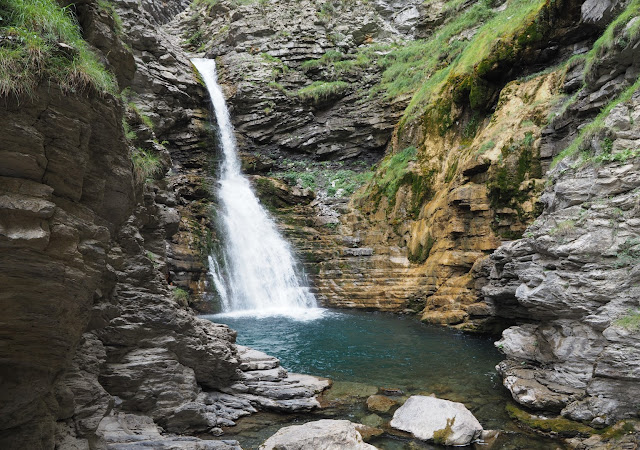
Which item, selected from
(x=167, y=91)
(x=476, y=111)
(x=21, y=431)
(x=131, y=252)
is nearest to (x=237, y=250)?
(x=167, y=91)

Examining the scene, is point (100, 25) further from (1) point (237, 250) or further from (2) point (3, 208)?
(1) point (237, 250)

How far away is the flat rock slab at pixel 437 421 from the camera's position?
675 centimetres

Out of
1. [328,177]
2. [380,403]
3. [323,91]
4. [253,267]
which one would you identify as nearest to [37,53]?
[380,403]

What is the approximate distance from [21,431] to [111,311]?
6.24 feet

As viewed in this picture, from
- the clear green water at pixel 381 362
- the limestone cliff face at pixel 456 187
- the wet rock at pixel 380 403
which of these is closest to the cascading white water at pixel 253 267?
the limestone cliff face at pixel 456 187

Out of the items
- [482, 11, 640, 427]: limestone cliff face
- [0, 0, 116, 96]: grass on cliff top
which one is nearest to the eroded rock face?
[0, 0, 116, 96]: grass on cliff top

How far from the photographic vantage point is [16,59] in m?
3.05

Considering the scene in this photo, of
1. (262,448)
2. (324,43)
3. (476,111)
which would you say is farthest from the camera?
(324,43)

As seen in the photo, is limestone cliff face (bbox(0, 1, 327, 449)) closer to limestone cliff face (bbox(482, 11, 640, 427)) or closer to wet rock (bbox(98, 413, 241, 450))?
wet rock (bbox(98, 413, 241, 450))

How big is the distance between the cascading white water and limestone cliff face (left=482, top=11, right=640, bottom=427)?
10408 millimetres

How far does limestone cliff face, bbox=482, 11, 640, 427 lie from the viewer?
665 cm

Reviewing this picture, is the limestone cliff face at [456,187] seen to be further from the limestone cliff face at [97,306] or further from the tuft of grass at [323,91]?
the limestone cliff face at [97,306]

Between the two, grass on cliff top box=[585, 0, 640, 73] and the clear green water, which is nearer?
the clear green water

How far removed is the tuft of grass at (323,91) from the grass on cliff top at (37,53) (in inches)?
1019
